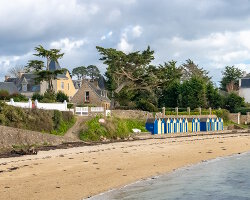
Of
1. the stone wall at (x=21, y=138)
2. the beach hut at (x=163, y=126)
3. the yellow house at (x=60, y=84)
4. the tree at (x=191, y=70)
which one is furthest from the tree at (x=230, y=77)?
the stone wall at (x=21, y=138)

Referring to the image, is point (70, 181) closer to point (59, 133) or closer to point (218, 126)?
point (59, 133)

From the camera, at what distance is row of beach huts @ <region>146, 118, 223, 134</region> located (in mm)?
42719

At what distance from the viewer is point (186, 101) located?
61594 mm

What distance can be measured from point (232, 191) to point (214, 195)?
1.20m

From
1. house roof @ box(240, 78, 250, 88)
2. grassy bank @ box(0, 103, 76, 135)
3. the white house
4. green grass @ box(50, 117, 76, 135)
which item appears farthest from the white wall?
grassy bank @ box(0, 103, 76, 135)

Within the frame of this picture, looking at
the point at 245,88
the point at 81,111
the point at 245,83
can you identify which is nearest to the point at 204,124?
the point at 81,111

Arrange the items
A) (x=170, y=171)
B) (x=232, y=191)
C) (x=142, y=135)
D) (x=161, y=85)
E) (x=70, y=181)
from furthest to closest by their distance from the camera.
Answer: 1. (x=161, y=85)
2. (x=142, y=135)
3. (x=170, y=171)
4. (x=232, y=191)
5. (x=70, y=181)

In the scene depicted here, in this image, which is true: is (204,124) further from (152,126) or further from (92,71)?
(92,71)

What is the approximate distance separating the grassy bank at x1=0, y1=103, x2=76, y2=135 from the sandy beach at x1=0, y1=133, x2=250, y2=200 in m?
4.46

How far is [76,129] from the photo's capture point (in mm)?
33531

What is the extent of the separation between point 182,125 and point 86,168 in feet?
94.6

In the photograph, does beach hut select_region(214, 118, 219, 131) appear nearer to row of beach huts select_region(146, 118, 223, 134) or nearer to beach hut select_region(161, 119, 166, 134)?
row of beach huts select_region(146, 118, 223, 134)

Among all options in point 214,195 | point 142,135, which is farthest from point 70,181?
point 142,135

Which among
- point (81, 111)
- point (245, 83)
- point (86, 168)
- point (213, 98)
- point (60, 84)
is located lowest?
point (86, 168)
